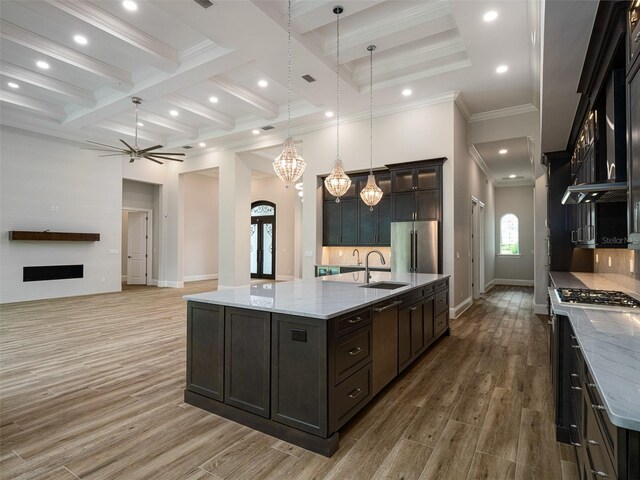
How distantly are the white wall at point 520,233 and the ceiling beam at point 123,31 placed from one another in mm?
10684

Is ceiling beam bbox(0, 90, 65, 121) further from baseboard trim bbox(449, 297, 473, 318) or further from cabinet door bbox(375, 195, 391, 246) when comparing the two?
baseboard trim bbox(449, 297, 473, 318)

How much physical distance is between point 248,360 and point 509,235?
37.3ft

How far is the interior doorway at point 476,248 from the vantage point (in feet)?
26.7

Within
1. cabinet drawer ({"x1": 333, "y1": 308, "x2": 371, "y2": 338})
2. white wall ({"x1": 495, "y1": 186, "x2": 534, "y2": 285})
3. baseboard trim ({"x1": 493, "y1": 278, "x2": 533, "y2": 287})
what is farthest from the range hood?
baseboard trim ({"x1": 493, "y1": 278, "x2": 533, "y2": 287})

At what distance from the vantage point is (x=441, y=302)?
15.4ft

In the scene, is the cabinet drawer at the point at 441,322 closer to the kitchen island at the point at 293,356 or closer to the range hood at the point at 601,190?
the kitchen island at the point at 293,356

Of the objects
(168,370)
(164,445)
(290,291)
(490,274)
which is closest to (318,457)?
(164,445)

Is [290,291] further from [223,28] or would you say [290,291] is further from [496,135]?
[496,135]

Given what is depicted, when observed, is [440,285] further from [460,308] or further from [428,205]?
[460,308]

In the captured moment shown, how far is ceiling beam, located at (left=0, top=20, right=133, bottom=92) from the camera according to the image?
466cm

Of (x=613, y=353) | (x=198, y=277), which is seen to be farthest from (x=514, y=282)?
(x=613, y=353)

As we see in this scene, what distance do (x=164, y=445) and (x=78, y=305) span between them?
666cm

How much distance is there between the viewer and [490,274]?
10812mm

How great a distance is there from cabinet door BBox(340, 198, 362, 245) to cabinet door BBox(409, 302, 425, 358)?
327 cm
